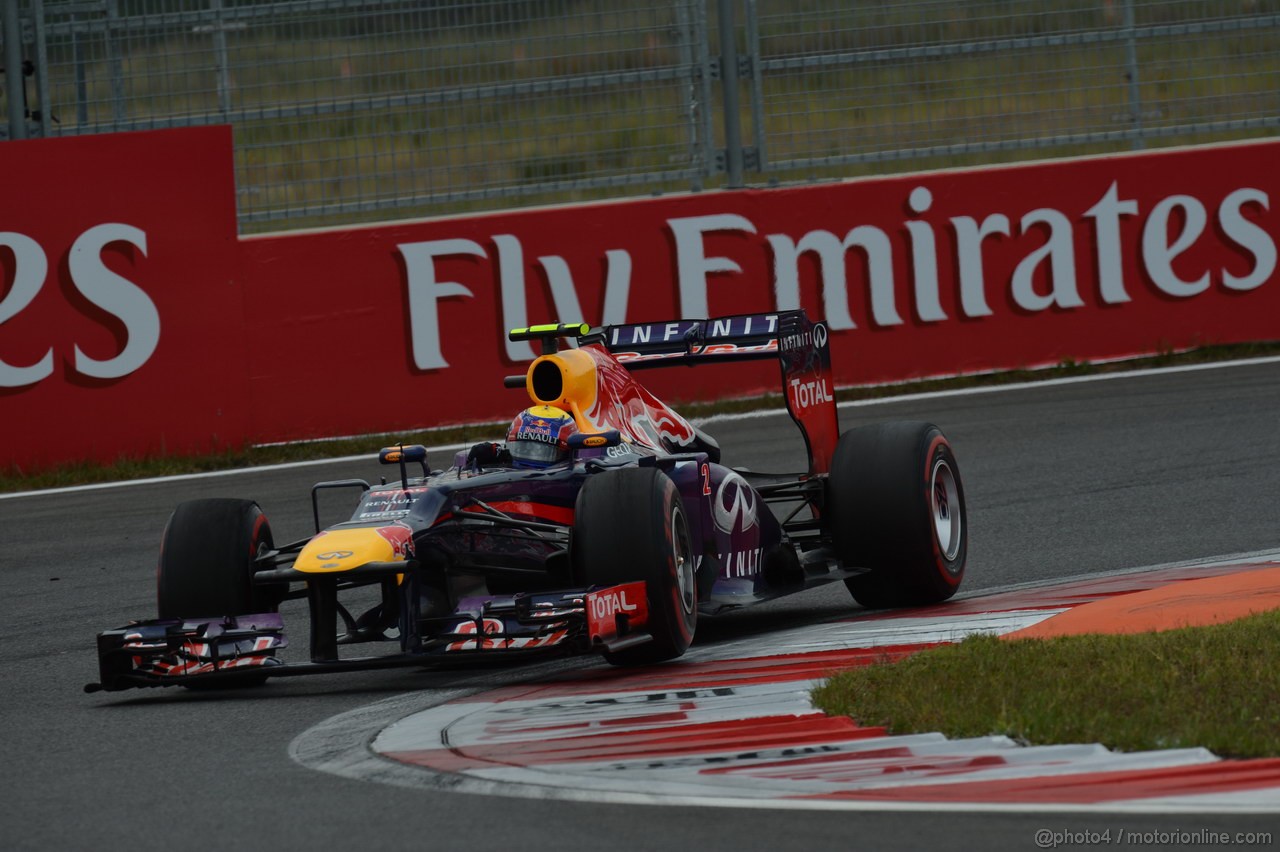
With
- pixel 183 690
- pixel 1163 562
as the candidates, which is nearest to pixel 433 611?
pixel 183 690

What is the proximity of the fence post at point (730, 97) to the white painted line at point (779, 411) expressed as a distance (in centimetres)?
197

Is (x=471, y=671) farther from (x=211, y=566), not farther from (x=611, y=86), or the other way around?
(x=611, y=86)

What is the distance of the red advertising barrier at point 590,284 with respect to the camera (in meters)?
13.3

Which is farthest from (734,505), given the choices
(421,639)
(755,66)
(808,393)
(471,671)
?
(755,66)

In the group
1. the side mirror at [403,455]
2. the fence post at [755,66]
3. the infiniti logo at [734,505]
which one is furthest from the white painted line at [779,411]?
the infiniti logo at [734,505]

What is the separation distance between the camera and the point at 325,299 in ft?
45.0

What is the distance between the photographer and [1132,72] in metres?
15.5

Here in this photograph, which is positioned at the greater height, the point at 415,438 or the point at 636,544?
the point at 415,438

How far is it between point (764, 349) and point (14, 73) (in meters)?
7.41

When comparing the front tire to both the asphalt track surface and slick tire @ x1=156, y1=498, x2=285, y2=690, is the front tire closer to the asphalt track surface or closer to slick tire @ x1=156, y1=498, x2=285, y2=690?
slick tire @ x1=156, y1=498, x2=285, y2=690

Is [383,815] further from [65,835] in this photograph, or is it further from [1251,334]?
[1251,334]

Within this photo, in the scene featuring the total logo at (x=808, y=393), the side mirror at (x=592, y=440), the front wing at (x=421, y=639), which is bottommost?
the front wing at (x=421, y=639)

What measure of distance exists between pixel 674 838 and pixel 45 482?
9.29m

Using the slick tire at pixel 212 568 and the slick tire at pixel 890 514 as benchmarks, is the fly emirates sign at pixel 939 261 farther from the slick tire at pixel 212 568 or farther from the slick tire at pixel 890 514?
the slick tire at pixel 212 568
